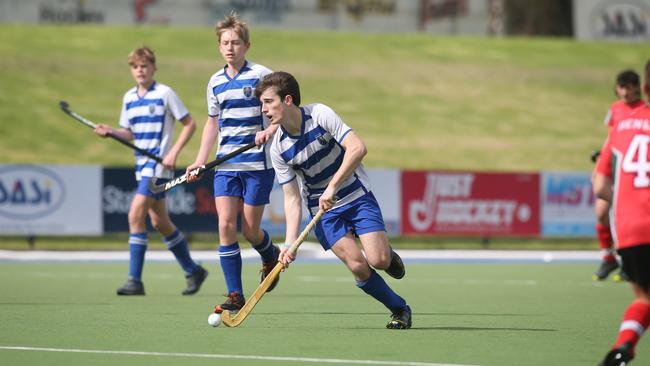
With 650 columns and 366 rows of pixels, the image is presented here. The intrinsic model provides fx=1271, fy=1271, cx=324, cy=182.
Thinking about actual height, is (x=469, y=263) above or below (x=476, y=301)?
below

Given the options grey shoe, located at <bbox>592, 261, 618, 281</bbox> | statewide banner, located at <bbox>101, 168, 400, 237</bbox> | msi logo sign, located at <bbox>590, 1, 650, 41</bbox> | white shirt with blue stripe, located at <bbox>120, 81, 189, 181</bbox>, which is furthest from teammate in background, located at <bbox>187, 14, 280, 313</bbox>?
msi logo sign, located at <bbox>590, 1, 650, 41</bbox>

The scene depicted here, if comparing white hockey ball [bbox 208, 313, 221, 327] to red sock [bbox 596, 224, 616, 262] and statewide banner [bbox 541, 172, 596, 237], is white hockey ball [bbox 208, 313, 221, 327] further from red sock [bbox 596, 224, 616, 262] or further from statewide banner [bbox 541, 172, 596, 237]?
statewide banner [bbox 541, 172, 596, 237]

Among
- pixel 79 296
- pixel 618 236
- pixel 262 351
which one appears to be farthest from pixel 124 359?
pixel 79 296

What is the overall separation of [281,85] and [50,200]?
1161 centimetres

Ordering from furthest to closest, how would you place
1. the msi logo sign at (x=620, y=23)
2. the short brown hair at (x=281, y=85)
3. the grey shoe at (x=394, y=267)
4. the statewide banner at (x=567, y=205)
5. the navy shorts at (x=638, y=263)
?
the msi logo sign at (x=620, y=23), the statewide banner at (x=567, y=205), the grey shoe at (x=394, y=267), the short brown hair at (x=281, y=85), the navy shorts at (x=638, y=263)

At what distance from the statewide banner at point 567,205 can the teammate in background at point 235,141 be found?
1138cm

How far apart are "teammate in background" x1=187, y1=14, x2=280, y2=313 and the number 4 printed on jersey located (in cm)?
361

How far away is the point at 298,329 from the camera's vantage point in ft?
26.8

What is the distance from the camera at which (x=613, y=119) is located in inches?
425

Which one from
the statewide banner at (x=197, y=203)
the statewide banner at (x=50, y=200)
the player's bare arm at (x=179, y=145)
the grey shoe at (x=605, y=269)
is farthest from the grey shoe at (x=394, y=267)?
the statewide banner at (x=50, y=200)

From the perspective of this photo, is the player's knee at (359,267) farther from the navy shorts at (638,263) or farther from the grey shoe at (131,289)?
the grey shoe at (131,289)

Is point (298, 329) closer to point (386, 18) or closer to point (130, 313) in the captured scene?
point (130, 313)

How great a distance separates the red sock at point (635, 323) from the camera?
5.88 meters

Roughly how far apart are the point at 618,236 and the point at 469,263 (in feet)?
35.6
